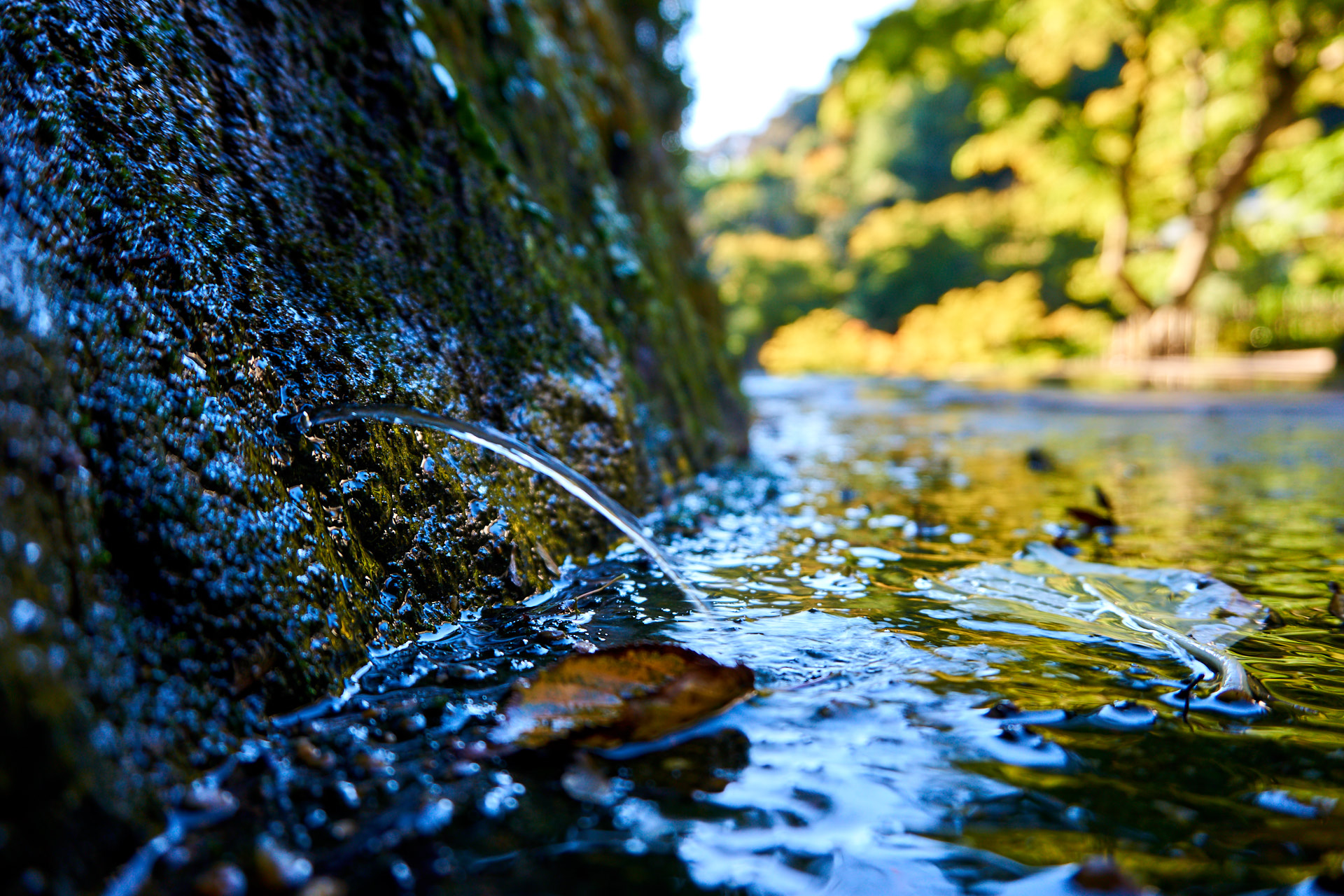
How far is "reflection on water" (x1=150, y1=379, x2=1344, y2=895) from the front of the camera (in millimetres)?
685

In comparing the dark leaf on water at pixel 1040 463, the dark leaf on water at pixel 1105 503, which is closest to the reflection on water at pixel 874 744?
the dark leaf on water at pixel 1105 503

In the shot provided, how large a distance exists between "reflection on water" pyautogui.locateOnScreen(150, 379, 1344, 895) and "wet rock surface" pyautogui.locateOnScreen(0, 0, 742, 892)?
0.11 metres

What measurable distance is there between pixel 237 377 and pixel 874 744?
1013 millimetres

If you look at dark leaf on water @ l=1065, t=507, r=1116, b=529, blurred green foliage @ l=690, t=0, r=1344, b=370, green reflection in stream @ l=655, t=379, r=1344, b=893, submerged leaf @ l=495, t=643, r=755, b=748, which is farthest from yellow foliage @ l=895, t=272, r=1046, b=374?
submerged leaf @ l=495, t=643, r=755, b=748

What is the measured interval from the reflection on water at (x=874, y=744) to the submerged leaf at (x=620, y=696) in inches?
1.1

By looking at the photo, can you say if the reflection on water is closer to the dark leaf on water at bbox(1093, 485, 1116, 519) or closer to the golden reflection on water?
the golden reflection on water

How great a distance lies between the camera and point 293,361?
3.78 feet

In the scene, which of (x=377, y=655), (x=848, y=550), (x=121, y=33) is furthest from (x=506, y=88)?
(x=377, y=655)

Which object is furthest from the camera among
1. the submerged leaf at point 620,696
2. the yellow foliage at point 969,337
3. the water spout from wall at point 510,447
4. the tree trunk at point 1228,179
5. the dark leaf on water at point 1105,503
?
the yellow foliage at point 969,337

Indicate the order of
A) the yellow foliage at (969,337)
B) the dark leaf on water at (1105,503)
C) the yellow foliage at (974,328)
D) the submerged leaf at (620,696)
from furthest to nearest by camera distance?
the yellow foliage at (974,328) < the yellow foliage at (969,337) < the dark leaf on water at (1105,503) < the submerged leaf at (620,696)

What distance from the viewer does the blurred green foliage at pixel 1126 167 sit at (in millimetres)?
9484

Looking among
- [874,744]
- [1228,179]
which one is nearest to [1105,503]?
[874,744]

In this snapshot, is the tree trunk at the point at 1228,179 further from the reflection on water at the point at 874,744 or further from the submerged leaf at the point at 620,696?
the submerged leaf at the point at 620,696

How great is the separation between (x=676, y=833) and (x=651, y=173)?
3.94 meters
